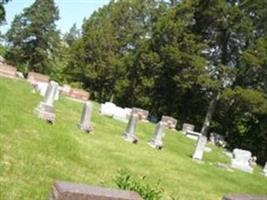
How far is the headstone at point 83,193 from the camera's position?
19.3 feet

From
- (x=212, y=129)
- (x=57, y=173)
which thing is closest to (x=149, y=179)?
(x=57, y=173)

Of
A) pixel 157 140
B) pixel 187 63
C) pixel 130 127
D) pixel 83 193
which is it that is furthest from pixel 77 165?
pixel 187 63

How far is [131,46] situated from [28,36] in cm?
1893

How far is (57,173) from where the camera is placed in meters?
10.1

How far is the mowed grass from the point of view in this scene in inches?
364

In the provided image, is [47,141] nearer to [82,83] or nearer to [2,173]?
[2,173]

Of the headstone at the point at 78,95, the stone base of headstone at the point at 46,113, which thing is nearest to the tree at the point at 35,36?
the headstone at the point at 78,95

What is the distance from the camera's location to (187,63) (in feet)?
144

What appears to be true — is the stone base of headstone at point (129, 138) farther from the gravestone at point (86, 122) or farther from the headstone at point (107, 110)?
the headstone at point (107, 110)

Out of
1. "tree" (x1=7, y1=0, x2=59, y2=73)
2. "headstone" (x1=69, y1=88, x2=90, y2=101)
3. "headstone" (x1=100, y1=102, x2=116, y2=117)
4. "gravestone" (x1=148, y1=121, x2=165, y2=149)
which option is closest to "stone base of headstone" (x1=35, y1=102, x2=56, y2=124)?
"gravestone" (x1=148, y1=121, x2=165, y2=149)

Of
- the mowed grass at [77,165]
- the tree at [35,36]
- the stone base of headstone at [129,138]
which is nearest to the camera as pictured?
the mowed grass at [77,165]

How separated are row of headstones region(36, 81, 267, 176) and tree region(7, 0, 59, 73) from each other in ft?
158

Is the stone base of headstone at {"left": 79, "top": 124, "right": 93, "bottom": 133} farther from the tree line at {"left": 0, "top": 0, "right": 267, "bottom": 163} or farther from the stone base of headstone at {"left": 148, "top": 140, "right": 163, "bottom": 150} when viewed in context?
the tree line at {"left": 0, "top": 0, "right": 267, "bottom": 163}

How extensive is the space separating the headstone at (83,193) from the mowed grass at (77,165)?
2027mm
